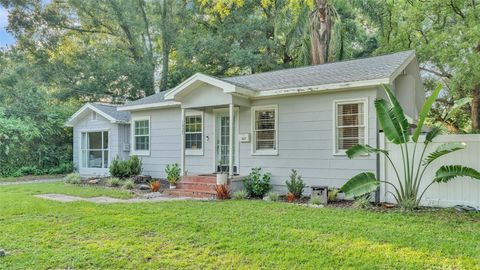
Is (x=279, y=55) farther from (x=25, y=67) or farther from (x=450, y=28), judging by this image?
(x=25, y=67)

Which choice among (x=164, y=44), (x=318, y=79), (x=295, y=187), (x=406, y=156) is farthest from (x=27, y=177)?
(x=406, y=156)

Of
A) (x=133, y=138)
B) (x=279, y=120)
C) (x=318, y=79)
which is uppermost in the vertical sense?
(x=318, y=79)

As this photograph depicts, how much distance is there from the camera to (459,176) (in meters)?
7.54

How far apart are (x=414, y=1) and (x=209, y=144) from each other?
12.9 metres

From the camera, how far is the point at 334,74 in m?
10.4

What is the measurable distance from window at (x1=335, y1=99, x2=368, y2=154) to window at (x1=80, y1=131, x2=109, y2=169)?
10.9 meters

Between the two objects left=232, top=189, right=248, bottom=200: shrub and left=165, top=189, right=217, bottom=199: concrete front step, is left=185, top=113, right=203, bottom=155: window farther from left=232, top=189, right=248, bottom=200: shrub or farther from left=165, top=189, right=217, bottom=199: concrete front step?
left=232, top=189, right=248, bottom=200: shrub

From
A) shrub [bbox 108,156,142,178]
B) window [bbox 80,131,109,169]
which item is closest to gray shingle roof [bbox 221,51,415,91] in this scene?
shrub [bbox 108,156,142,178]

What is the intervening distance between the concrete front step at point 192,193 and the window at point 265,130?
198cm

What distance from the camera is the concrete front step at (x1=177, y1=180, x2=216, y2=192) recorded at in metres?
10.4

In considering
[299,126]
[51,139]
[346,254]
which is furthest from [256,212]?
[51,139]

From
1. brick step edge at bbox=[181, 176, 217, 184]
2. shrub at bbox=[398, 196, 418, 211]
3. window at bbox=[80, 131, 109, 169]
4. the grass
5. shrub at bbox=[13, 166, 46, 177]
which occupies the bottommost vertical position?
the grass

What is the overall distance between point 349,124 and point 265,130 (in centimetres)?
261

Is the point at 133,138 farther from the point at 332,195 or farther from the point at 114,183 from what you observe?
the point at 332,195
